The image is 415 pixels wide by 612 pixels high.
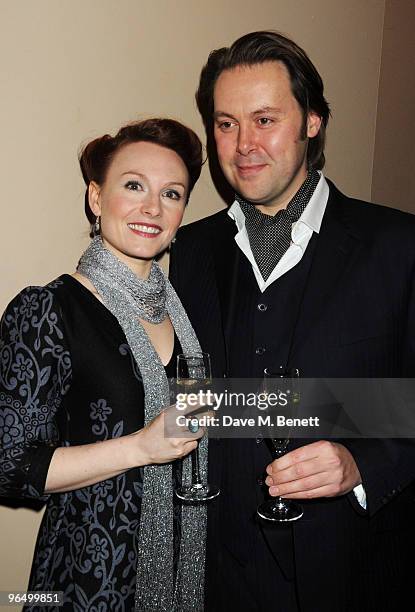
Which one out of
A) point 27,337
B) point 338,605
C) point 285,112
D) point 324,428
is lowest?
point 338,605

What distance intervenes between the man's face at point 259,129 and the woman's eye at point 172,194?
262mm

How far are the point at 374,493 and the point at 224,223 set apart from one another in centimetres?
107

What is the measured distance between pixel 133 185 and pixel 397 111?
1992 mm

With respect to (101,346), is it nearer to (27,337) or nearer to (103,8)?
(27,337)

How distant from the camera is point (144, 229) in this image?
1.90 meters

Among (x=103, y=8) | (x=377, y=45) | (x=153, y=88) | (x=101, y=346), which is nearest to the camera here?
(x=101, y=346)

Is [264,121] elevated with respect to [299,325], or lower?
elevated

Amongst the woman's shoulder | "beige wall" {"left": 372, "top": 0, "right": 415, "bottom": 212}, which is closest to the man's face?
the woman's shoulder

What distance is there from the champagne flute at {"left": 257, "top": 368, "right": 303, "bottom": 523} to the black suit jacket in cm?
12

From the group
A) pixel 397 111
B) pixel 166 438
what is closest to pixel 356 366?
pixel 166 438

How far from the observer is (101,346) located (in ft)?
5.84

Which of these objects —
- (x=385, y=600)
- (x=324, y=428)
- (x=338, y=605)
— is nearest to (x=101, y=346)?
(x=324, y=428)

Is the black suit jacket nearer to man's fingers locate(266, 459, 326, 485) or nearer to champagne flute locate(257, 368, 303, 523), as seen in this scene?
champagne flute locate(257, 368, 303, 523)

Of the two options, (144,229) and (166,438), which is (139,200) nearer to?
(144,229)
